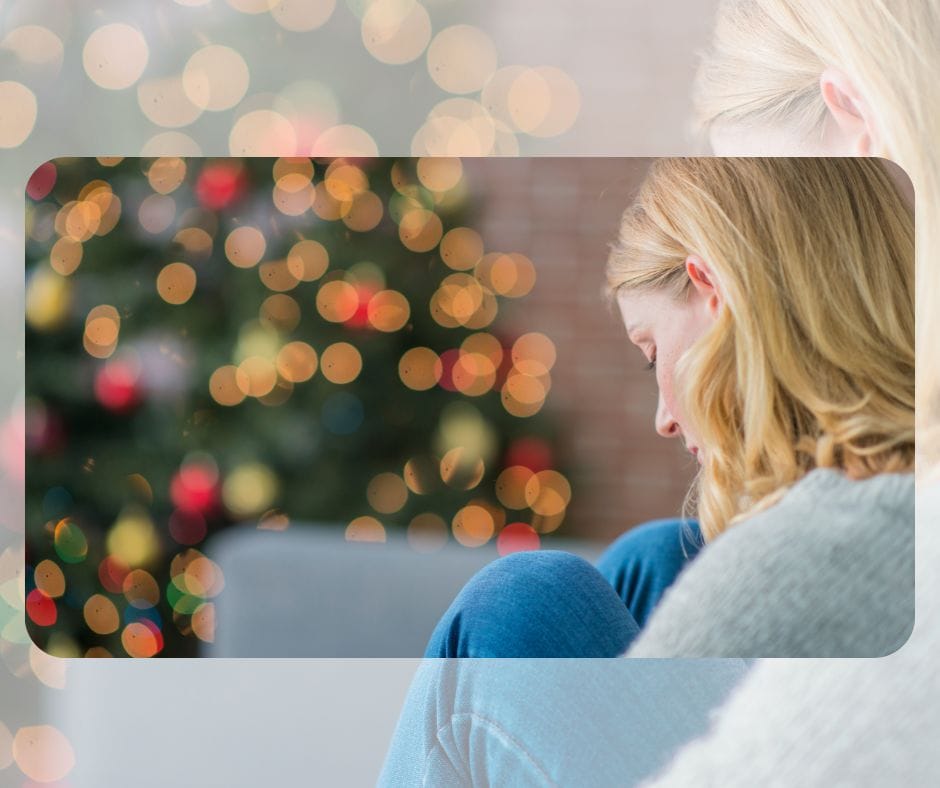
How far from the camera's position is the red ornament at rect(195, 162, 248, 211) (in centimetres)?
93

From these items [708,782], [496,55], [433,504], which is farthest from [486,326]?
[708,782]

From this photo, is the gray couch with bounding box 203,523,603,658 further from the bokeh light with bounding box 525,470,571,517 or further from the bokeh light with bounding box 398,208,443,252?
the bokeh light with bounding box 398,208,443,252

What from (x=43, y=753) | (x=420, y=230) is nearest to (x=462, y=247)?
(x=420, y=230)

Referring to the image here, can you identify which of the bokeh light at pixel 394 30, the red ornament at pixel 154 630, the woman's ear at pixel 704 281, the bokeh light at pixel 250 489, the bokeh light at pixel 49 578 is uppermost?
the bokeh light at pixel 394 30

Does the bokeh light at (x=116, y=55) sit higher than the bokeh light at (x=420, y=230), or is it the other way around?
the bokeh light at (x=116, y=55)

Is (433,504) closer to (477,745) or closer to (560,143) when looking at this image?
(477,745)

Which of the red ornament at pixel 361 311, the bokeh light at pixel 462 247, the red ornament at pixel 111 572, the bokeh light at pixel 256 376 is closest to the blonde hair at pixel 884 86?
the bokeh light at pixel 462 247

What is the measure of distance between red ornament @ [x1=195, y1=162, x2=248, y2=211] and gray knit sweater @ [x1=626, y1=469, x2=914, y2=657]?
514 mm

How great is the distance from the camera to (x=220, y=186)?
933mm

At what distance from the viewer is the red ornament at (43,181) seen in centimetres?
93

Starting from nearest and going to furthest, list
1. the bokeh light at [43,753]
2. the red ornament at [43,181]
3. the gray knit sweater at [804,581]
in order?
the gray knit sweater at [804,581]
the red ornament at [43,181]
the bokeh light at [43,753]

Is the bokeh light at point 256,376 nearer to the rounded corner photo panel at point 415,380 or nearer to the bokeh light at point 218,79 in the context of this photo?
the rounded corner photo panel at point 415,380

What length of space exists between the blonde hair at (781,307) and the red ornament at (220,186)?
0.34 m

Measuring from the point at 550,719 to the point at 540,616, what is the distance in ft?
0.29
